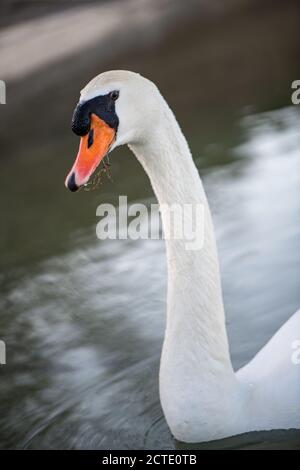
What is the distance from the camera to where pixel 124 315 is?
2.62m

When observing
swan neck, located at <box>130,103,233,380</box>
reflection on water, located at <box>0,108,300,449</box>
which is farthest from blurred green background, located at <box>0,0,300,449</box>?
swan neck, located at <box>130,103,233,380</box>

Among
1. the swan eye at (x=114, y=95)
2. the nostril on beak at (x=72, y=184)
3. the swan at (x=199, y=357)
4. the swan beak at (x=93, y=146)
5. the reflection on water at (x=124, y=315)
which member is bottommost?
the reflection on water at (x=124, y=315)

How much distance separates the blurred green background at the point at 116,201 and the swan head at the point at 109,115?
0.55m

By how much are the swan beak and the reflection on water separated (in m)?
0.54

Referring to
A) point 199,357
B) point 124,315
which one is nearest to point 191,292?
point 199,357

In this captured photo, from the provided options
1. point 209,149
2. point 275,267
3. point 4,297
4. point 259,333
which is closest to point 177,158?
point 259,333

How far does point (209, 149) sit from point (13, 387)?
1700 millimetres

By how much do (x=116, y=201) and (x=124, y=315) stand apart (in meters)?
0.91

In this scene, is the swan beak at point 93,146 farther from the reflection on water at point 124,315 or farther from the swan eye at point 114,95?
the reflection on water at point 124,315

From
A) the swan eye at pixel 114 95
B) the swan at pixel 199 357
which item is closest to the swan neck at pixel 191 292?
the swan at pixel 199 357

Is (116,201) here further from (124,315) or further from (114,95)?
(114,95)

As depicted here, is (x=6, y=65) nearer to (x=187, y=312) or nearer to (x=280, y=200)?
(x=280, y=200)

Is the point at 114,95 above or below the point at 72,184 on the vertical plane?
above

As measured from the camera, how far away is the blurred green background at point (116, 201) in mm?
2232
